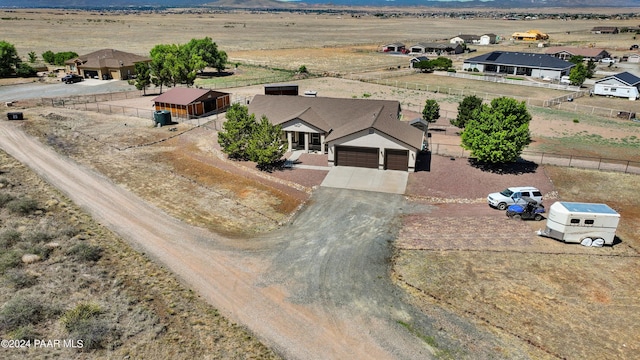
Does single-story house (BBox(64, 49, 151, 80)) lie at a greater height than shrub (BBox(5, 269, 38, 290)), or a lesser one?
greater

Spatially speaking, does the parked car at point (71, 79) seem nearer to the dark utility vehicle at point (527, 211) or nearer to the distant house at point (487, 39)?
the dark utility vehicle at point (527, 211)

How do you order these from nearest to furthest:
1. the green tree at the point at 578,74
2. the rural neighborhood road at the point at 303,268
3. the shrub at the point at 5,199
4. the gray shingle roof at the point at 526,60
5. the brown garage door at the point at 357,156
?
the rural neighborhood road at the point at 303,268, the shrub at the point at 5,199, the brown garage door at the point at 357,156, the green tree at the point at 578,74, the gray shingle roof at the point at 526,60

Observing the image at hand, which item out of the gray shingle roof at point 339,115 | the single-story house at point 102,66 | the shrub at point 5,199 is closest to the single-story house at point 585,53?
the gray shingle roof at point 339,115

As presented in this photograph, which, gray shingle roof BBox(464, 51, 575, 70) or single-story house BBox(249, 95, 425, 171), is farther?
gray shingle roof BBox(464, 51, 575, 70)

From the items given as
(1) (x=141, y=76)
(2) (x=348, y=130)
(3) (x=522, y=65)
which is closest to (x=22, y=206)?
(2) (x=348, y=130)

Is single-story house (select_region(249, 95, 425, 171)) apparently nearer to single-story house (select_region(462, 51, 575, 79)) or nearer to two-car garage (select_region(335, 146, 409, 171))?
two-car garage (select_region(335, 146, 409, 171))

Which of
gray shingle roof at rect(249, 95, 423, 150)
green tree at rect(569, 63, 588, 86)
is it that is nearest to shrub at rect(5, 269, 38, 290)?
gray shingle roof at rect(249, 95, 423, 150)
